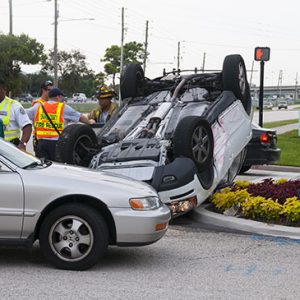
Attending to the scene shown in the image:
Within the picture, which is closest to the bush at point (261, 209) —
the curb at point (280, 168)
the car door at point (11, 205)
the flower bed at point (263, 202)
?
the flower bed at point (263, 202)

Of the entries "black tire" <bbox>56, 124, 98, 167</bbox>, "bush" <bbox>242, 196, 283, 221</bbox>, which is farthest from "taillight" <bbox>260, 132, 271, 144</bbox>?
"black tire" <bbox>56, 124, 98, 167</bbox>

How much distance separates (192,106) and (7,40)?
42.3 meters

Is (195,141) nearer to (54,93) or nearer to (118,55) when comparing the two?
(54,93)


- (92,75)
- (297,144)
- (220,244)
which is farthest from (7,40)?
(220,244)

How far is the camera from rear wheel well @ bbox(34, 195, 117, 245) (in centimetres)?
555

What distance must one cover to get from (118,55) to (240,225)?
74.1 m

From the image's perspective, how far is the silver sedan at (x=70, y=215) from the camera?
216 inches

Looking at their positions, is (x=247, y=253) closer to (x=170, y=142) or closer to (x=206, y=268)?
(x=206, y=268)

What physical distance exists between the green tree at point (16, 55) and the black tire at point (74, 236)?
43.9 meters

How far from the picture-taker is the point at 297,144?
20797 millimetres

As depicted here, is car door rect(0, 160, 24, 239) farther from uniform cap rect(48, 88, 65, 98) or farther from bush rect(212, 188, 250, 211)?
uniform cap rect(48, 88, 65, 98)

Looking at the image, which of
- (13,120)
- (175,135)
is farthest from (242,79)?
(13,120)

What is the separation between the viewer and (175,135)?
7855 mm

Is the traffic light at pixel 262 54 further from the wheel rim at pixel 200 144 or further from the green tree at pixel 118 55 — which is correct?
the green tree at pixel 118 55
